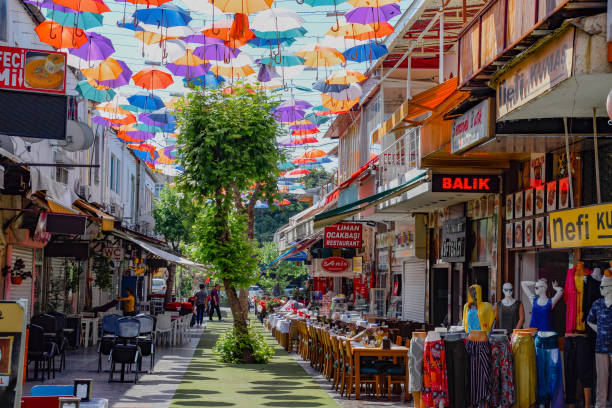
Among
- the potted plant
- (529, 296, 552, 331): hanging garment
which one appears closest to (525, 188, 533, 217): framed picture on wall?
(529, 296, 552, 331): hanging garment

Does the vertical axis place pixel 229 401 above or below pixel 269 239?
below

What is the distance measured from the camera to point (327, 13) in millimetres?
16875

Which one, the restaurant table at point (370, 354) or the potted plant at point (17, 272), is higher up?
the potted plant at point (17, 272)

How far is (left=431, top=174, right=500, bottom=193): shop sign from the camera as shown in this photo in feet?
50.1

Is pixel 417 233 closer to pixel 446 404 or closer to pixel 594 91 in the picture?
pixel 446 404

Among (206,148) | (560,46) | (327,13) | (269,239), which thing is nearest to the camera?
(560,46)

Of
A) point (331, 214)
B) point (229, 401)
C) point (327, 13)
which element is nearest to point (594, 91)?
point (229, 401)

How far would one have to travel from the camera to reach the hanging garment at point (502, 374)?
32.9ft

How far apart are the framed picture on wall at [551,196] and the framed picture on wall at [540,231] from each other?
0.34 m

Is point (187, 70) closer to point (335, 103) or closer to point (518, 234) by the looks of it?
point (335, 103)

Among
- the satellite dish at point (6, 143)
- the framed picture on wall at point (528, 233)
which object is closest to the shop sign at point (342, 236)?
the satellite dish at point (6, 143)

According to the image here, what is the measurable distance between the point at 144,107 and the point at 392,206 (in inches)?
277

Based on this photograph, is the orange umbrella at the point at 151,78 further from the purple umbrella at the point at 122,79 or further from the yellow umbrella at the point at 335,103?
the yellow umbrella at the point at 335,103

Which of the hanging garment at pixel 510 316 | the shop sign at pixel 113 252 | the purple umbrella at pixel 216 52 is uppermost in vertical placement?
the purple umbrella at pixel 216 52
